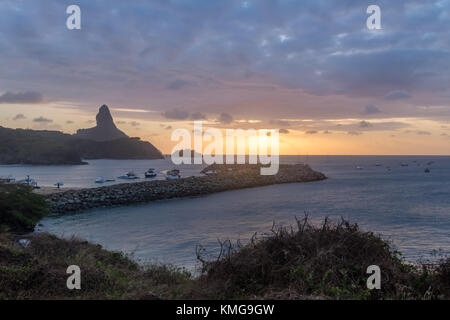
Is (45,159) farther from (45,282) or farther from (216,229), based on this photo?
(45,282)

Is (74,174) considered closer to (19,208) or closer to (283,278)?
(19,208)

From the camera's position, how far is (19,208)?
21.0m

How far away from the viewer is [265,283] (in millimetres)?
7133

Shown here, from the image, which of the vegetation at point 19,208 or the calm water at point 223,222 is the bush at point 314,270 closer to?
the calm water at point 223,222

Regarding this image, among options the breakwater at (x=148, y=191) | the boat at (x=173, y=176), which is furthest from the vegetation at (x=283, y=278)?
the boat at (x=173, y=176)

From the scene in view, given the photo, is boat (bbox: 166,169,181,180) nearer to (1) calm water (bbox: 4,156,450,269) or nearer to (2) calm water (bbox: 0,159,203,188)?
(2) calm water (bbox: 0,159,203,188)

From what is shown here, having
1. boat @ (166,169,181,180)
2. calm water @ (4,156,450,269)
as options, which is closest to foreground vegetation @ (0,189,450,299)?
calm water @ (4,156,450,269)

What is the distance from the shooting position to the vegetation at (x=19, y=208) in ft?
66.3

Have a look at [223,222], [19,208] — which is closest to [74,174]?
[19,208]

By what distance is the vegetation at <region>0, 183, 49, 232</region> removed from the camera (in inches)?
795

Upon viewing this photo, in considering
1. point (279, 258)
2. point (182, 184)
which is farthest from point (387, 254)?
point (182, 184)
